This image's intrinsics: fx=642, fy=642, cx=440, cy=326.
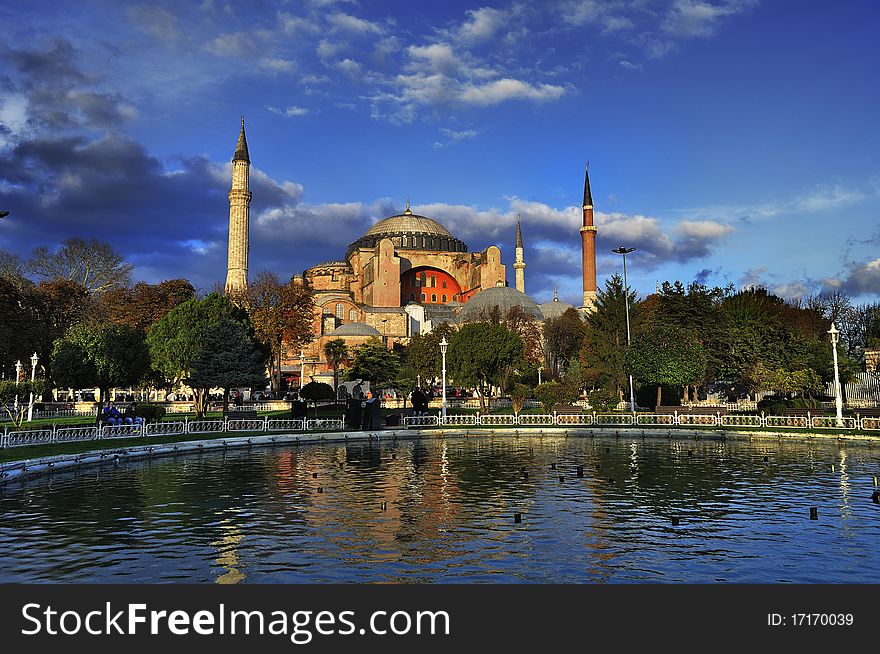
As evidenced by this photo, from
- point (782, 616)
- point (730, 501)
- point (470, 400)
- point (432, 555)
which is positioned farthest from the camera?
point (470, 400)

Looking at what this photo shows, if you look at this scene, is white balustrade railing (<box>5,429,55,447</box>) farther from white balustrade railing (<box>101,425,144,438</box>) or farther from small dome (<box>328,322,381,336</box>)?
small dome (<box>328,322,381,336</box>)

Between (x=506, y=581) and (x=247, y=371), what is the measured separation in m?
28.0

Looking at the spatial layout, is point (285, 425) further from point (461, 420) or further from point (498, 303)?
point (498, 303)

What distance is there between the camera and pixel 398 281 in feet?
281

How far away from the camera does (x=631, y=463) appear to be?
1652 centimetres

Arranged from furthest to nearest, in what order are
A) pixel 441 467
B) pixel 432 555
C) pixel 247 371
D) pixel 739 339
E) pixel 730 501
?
pixel 739 339
pixel 247 371
pixel 441 467
pixel 730 501
pixel 432 555

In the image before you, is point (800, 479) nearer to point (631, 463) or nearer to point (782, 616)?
point (631, 463)

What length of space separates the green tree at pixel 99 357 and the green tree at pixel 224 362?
4341 mm

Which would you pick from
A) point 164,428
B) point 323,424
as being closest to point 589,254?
point 323,424

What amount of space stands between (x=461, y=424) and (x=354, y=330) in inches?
1719

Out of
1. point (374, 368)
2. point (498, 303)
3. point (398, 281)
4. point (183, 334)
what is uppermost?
point (398, 281)

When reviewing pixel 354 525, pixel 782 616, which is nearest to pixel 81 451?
pixel 354 525

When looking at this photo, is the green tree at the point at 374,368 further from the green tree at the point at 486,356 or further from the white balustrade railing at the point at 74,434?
the white balustrade railing at the point at 74,434

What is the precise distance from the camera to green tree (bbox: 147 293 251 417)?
114 feet
